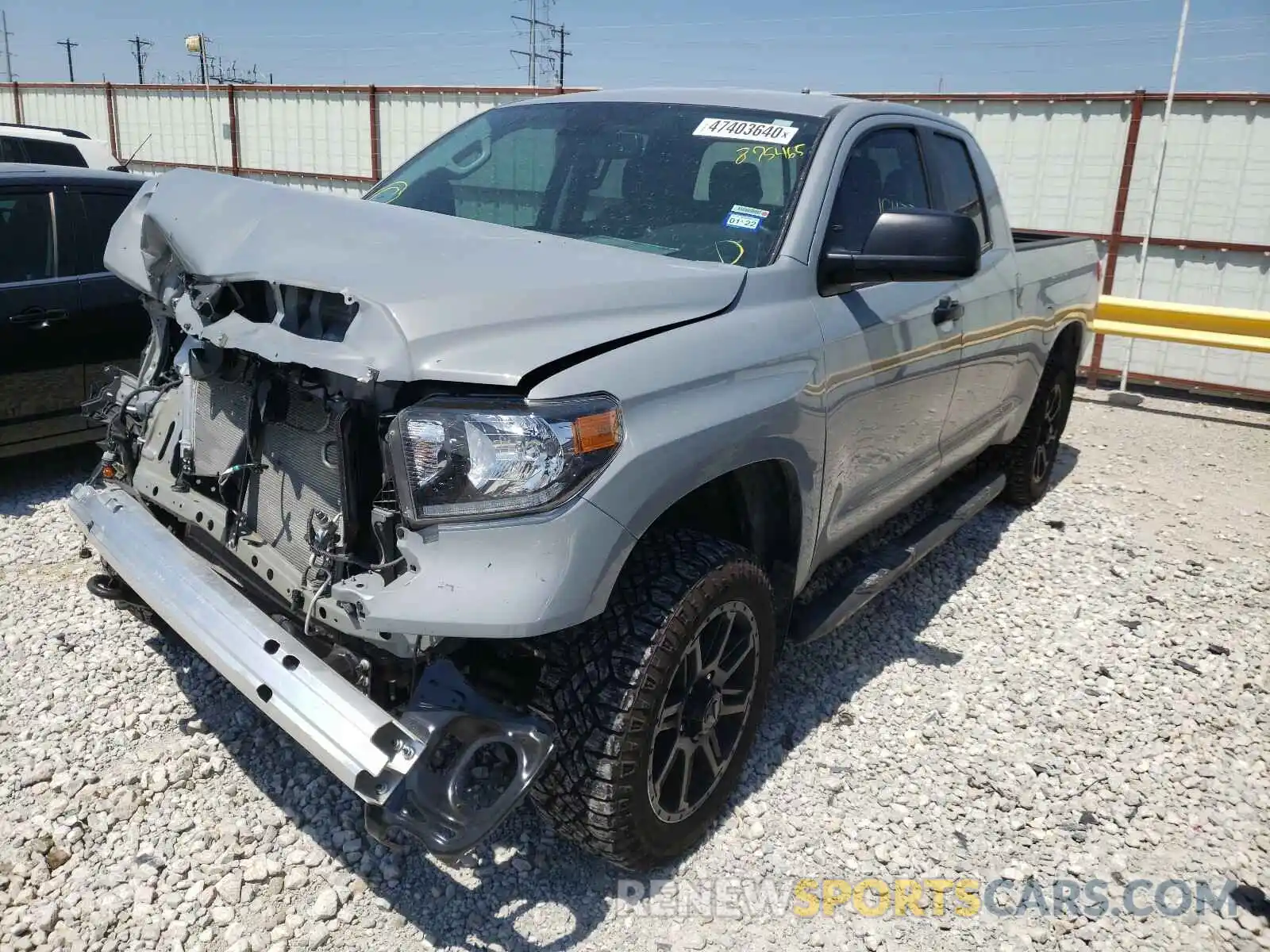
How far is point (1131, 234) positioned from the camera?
9.02 m

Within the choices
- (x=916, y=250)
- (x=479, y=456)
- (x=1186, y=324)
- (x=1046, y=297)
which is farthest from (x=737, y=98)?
(x=1186, y=324)

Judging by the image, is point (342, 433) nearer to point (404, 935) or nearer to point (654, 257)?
point (654, 257)

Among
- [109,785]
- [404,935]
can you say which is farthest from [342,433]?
[109,785]

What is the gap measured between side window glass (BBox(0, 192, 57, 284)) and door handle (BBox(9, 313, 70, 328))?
0.18 meters

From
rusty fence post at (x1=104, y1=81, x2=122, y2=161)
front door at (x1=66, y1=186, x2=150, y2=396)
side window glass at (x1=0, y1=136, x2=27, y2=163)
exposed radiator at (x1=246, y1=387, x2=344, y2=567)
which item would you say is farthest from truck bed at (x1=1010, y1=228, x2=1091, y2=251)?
rusty fence post at (x1=104, y1=81, x2=122, y2=161)

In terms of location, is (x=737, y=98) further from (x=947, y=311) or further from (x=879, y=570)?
(x=879, y=570)

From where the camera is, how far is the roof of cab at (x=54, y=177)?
5.13m

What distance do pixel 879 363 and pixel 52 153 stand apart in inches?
349

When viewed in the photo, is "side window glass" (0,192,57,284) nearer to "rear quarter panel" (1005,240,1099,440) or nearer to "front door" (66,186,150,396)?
"front door" (66,186,150,396)

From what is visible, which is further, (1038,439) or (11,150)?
(11,150)

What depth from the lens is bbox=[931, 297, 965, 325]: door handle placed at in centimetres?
369

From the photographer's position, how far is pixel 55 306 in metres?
5.06

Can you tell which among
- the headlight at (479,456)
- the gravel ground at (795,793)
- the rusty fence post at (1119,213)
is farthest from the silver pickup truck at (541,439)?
the rusty fence post at (1119,213)

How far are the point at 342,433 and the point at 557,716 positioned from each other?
2.78ft
